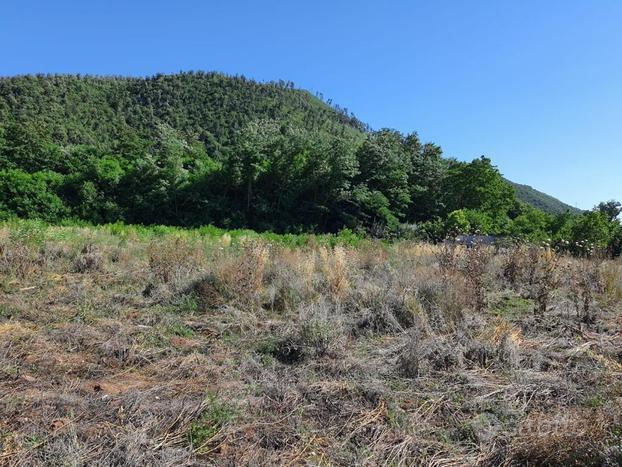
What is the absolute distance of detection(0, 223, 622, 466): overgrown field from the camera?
99.0 inches

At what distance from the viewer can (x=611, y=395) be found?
121 inches

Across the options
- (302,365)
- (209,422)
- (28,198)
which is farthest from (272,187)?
(209,422)

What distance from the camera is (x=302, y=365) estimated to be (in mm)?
3732

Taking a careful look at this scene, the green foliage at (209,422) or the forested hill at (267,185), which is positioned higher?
the forested hill at (267,185)

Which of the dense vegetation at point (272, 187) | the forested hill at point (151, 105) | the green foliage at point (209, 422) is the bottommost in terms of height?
the green foliage at point (209, 422)

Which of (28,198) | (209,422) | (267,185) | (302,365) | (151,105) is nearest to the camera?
(209,422)

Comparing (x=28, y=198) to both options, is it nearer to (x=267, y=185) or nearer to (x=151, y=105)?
(x=267, y=185)

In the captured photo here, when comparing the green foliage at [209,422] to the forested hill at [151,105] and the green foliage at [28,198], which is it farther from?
the forested hill at [151,105]

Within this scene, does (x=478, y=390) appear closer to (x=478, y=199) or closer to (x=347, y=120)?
(x=478, y=199)

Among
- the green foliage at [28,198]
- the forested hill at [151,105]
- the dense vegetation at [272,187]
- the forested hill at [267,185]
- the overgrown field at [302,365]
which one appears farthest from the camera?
the forested hill at [151,105]

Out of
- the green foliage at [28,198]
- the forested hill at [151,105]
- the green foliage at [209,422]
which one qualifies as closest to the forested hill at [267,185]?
the green foliage at [28,198]

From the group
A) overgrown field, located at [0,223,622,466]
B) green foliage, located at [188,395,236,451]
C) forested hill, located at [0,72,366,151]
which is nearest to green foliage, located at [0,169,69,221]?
overgrown field, located at [0,223,622,466]

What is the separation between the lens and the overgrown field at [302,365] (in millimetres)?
2514

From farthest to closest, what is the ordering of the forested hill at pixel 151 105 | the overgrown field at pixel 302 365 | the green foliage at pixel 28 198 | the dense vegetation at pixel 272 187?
the forested hill at pixel 151 105 < the dense vegetation at pixel 272 187 < the green foliage at pixel 28 198 < the overgrown field at pixel 302 365
